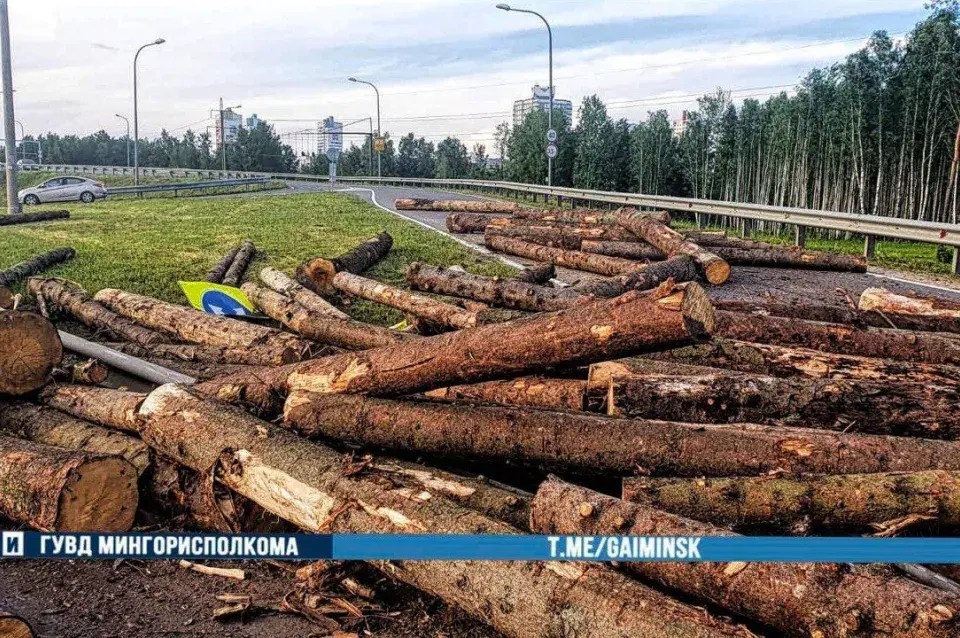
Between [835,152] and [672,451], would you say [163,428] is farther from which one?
[835,152]

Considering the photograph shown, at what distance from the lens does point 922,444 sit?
3.91m

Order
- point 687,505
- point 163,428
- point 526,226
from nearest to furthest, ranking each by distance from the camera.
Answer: point 687,505 → point 163,428 → point 526,226

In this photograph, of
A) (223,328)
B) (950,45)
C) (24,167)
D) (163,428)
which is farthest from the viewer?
(24,167)

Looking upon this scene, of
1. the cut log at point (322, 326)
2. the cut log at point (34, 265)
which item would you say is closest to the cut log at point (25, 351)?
the cut log at point (322, 326)

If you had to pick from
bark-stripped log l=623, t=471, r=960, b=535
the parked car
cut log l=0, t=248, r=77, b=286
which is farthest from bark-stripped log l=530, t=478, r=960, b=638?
the parked car

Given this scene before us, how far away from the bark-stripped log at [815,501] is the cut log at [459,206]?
63.9ft

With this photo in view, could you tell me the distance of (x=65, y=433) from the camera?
500 cm

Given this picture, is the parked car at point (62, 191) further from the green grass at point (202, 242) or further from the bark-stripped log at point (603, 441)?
the bark-stripped log at point (603, 441)

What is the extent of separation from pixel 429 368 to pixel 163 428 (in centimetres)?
163

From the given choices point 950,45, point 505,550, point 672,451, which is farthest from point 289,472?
point 950,45

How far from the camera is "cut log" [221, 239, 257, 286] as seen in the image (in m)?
11.5

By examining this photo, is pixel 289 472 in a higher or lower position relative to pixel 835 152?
lower

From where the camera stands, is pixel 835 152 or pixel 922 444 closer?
pixel 922 444

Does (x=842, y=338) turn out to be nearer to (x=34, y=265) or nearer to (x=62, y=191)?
(x=34, y=265)
